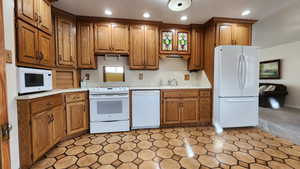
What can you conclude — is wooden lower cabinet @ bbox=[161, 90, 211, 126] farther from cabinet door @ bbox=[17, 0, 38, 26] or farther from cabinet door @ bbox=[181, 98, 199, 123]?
cabinet door @ bbox=[17, 0, 38, 26]

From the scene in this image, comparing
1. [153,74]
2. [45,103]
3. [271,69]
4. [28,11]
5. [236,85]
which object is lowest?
[45,103]

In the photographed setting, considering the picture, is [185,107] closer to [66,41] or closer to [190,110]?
[190,110]

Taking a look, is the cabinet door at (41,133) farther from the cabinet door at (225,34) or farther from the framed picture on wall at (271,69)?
the framed picture on wall at (271,69)

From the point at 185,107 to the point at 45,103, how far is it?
246 centimetres

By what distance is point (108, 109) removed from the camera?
2.58 meters

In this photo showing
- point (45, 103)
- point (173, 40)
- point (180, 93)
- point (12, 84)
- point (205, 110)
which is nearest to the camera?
point (12, 84)

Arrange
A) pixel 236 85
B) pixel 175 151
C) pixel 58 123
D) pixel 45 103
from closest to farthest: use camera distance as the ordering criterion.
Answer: pixel 45 103 → pixel 175 151 → pixel 58 123 → pixel 236 85

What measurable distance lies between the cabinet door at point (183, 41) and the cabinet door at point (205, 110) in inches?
47.0

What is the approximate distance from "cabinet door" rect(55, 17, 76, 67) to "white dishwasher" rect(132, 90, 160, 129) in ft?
4.78

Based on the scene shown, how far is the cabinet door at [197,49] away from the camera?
3.15 metres

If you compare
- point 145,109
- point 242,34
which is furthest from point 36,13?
point 242,34

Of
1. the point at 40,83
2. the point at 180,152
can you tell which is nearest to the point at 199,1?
the point at 180,152

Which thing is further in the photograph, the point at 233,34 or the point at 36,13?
the point at 233,34

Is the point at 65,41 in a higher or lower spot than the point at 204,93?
higher
